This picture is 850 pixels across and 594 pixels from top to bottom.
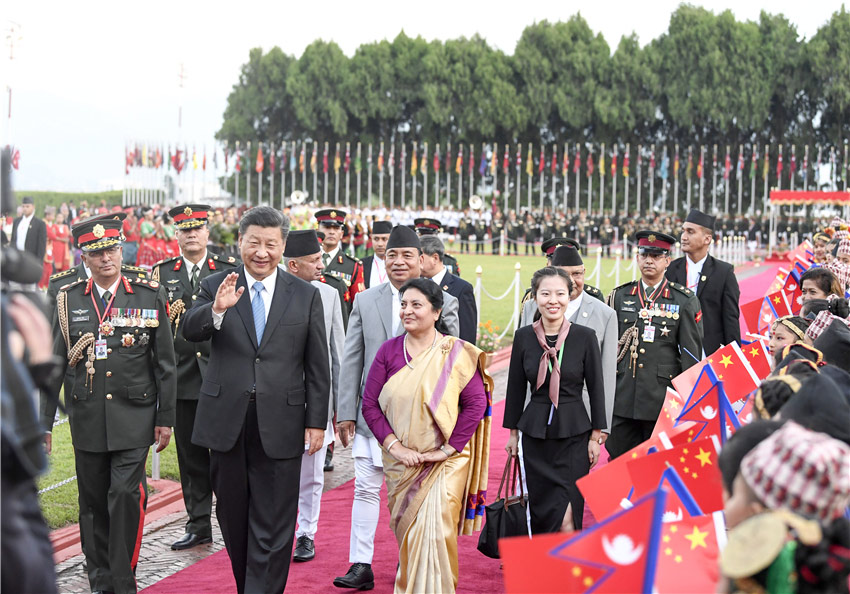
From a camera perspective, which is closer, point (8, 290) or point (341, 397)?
point (8, 290)

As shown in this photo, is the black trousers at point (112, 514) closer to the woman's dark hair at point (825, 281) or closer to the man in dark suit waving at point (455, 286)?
the man in dark suit waving at point (455, 286)

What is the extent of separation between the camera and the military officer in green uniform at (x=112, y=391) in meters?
5.01

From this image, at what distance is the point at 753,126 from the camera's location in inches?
2164

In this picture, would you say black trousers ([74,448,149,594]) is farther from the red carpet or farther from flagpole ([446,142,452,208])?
flagpole ([446,142,452,208])

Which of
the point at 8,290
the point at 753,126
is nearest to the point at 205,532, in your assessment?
the point at 8,290

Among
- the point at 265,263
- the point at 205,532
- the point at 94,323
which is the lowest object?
the point at 205,532

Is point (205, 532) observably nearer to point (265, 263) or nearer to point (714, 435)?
point (265, 263)

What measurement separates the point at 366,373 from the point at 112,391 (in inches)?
53.5

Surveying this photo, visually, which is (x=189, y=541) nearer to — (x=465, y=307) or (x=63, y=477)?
(x=63, y=477)

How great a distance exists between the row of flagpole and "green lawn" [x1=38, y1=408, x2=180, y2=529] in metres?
42.5

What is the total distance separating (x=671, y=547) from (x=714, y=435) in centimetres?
145

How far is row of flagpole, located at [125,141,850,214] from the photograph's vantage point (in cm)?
5166

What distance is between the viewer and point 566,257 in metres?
6.54

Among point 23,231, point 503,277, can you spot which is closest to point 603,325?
point 23,231
